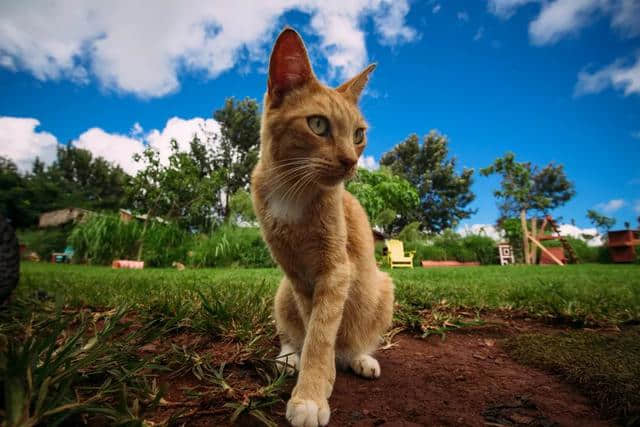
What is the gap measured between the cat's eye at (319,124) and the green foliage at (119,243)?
978 centimetres

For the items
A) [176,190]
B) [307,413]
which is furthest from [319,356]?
[176,190]

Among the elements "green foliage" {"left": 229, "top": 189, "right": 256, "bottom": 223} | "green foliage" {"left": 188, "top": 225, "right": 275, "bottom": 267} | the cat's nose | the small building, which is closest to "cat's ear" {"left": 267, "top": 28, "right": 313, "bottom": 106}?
the cat's nose

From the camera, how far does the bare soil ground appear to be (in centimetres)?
133

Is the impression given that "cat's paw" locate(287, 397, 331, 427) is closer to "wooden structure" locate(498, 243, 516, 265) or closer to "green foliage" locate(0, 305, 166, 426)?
"green foliage" locate(0, 305, 166, 426)

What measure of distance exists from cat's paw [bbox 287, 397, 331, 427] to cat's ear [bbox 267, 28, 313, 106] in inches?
62.2

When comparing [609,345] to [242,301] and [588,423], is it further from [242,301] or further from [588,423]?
[242,301]

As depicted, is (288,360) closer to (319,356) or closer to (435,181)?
(319,356)

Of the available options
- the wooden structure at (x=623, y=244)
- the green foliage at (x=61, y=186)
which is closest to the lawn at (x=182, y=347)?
the wooden structure at (x=623, y=244)

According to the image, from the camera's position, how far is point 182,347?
1846 mm

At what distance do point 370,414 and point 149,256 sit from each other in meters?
10.5

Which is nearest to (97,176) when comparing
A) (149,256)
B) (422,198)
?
(149,256)

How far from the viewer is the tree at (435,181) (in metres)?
29.0

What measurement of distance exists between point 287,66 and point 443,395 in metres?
1.95

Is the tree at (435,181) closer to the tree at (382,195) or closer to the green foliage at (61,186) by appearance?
the tree at (382,195)
